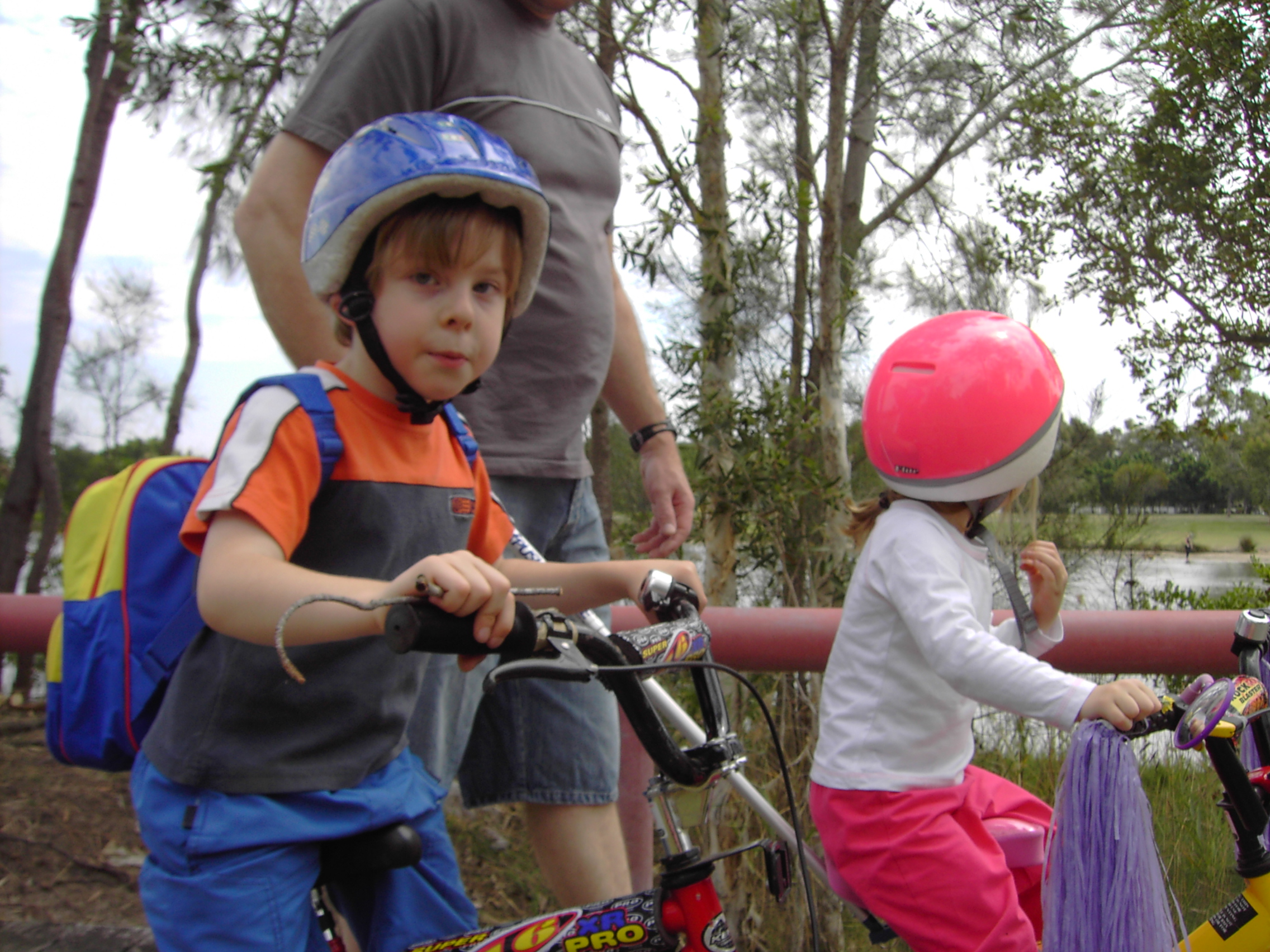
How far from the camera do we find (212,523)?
123cm

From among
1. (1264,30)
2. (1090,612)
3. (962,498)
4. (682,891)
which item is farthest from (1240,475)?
(682,891)

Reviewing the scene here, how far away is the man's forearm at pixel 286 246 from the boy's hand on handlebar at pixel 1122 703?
1325mm

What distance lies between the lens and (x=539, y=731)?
6.66ft

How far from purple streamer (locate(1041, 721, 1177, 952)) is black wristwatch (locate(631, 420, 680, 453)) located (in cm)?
123

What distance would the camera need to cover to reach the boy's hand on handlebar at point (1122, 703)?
1370mm

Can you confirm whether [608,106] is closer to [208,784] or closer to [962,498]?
[962,498]

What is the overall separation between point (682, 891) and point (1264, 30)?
13.2ft

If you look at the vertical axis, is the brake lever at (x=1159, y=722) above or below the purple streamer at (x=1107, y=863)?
above

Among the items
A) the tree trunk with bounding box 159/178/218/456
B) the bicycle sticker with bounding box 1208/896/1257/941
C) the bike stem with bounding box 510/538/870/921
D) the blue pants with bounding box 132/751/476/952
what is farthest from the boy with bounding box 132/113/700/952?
the tree trunk with bounding box 159/178/218/456

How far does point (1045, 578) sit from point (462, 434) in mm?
1113

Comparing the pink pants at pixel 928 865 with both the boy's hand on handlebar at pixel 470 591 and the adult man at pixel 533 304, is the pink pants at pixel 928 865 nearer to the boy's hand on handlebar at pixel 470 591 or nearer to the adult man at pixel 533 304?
the adult man at pixel 533 304

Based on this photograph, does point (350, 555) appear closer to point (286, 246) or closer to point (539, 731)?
point (286, 246)

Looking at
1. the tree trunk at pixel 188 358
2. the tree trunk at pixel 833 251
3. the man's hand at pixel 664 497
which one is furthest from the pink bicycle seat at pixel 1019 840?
the tree trunk at pixel 188 358

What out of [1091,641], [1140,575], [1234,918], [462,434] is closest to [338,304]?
[462,434]
